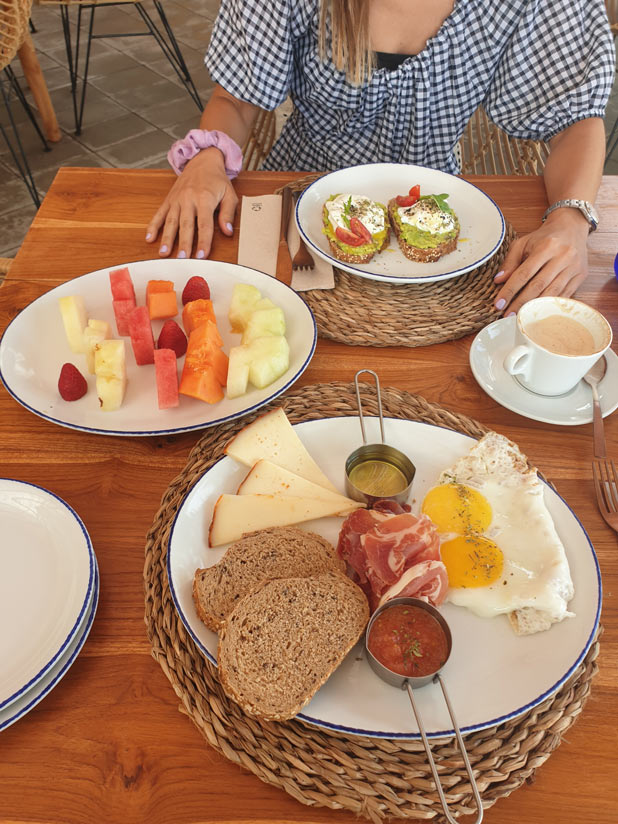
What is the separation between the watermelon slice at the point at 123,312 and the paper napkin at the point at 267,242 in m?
0.37

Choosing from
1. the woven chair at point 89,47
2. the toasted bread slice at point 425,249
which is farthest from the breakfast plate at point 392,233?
the woven chair at point 89,47

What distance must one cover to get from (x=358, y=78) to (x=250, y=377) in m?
1.24

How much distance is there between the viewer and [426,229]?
1.59 meters

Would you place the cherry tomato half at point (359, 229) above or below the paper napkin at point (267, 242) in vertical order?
above

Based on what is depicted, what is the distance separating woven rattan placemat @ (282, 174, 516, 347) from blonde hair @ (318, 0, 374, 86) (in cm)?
79

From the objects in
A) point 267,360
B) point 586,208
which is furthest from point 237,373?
point 586,208

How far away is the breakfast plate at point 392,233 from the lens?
5.21ft

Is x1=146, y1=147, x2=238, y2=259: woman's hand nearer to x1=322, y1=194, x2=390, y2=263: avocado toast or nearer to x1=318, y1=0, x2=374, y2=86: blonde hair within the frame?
x1=322, y1=194, x2=390, y2=263: avocado toast

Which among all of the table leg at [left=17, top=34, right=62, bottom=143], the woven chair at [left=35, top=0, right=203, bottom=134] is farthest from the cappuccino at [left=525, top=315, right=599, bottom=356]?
the woven chair at [left=35, top=0, right=203, bottom=134]

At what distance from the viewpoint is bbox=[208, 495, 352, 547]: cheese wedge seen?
1.04 meters

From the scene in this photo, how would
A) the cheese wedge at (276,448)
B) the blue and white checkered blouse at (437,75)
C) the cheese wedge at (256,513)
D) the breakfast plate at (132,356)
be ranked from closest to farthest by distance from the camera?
the cheese wedge at (256,513) → the cheese wedge at (276,448) → the breakfast plate at (132,356) → the blue and white checkered blouse at (437,75)

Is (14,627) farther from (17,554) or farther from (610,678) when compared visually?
(610,678)

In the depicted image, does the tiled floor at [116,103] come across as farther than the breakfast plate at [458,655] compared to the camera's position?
Yes

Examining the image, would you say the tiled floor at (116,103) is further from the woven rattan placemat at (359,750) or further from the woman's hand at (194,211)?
the woven rattan placemat at (359,750)
